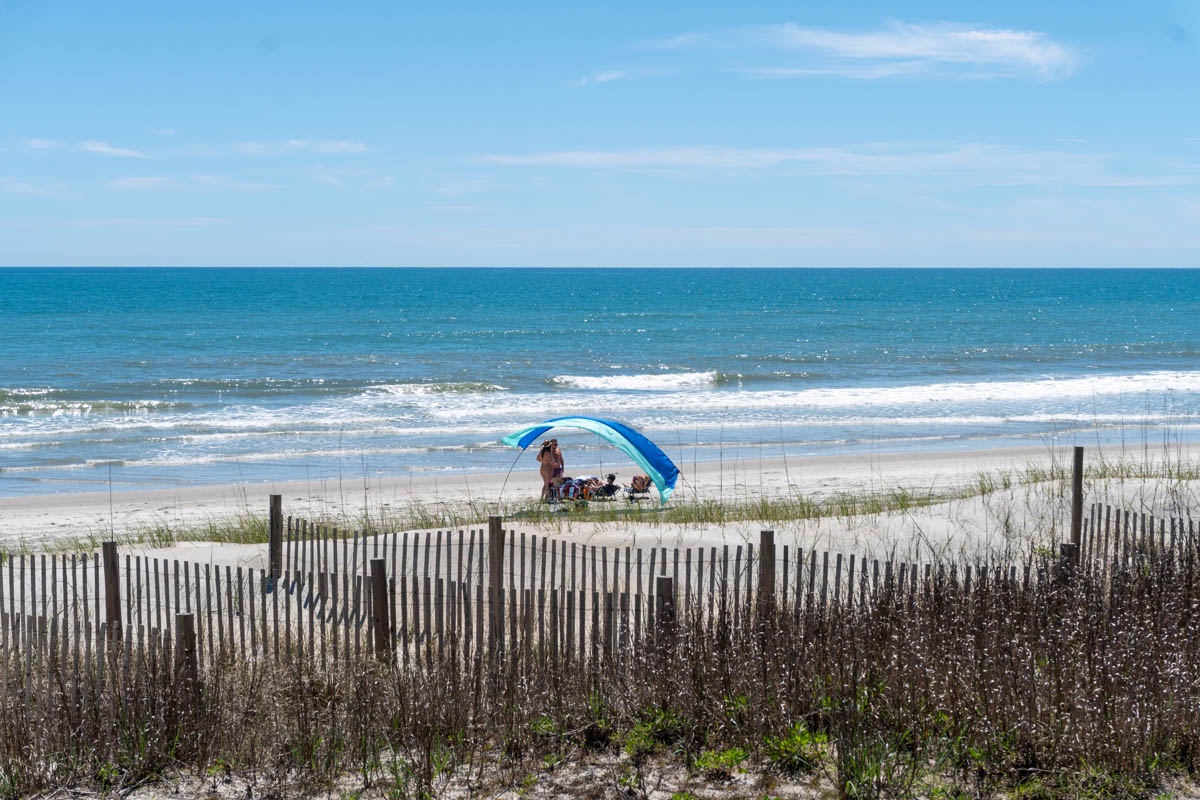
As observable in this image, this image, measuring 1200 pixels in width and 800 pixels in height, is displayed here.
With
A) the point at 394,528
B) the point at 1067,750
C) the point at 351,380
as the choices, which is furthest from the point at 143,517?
the point at 351,380

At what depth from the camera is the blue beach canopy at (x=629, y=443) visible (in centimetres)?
1572

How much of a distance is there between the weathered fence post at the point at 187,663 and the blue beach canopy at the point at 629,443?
960 cm

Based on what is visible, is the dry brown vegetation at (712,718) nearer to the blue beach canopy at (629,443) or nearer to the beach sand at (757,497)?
the beach sand at (757,497)

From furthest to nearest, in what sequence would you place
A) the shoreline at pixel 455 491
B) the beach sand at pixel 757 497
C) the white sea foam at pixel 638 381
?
1. the white sea foam at pixel 638 381
2. the shoreline at pixel 455 491
3. the beach sand at pixel 757 497

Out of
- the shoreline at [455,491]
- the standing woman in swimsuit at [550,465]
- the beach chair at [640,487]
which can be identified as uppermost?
the standing woman in swimsuit at [550,465]

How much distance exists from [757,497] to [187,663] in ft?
39.0

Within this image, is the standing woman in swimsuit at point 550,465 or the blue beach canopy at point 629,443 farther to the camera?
the standing woman in swimsuit at point 550,465

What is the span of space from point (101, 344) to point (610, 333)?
2391 cm

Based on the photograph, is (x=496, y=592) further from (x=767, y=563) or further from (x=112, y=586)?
(x=112, y=586)

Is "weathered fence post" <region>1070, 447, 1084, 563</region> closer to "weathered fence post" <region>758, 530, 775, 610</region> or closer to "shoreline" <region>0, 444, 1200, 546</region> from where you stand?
"weathered fence post" <region>758, 530, 775, 610</region>

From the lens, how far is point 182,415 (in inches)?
1141

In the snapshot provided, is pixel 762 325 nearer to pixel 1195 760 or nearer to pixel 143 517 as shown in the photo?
pixel 143 517

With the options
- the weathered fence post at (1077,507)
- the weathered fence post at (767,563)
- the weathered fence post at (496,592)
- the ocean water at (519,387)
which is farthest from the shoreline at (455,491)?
the weathered fence post at (767,563)

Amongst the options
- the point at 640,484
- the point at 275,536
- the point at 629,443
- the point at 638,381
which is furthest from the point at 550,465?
the point at 638,381
